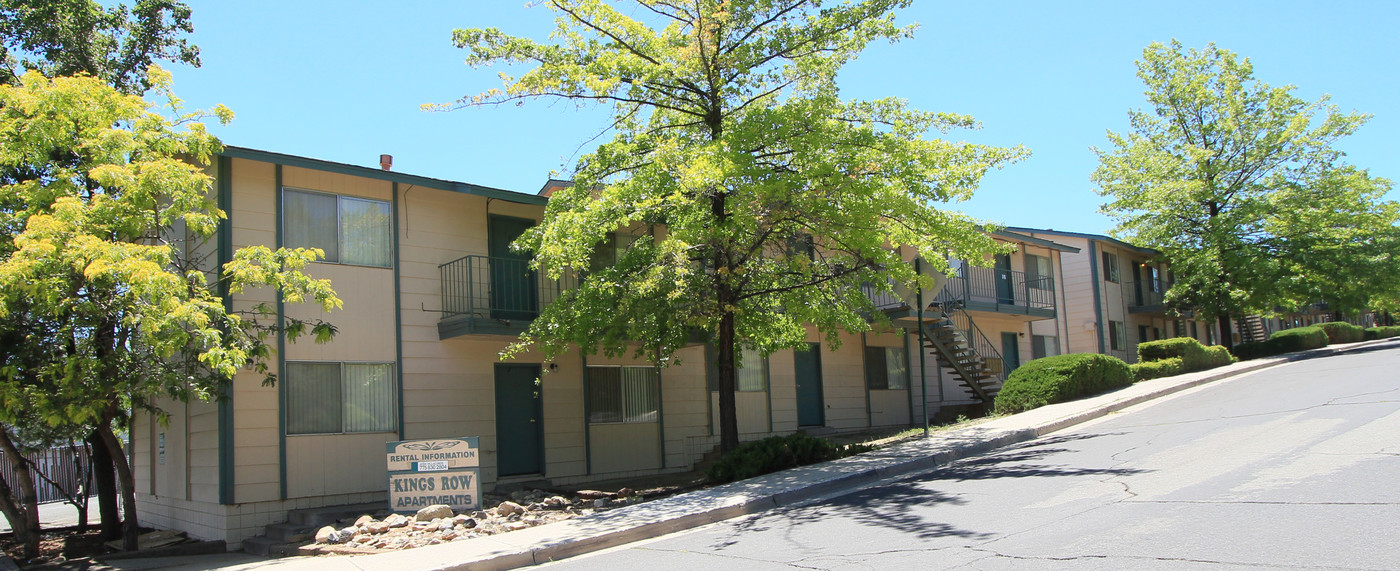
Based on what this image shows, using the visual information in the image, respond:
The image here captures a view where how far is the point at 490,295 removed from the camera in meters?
15.6

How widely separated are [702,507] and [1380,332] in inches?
2227

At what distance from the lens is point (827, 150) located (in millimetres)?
12844

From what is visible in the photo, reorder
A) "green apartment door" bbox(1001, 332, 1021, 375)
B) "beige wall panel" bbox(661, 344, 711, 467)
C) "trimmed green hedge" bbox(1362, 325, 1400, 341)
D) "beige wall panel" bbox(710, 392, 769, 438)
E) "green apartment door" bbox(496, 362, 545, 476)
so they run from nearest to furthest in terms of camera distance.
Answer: "green apartment door" bbox(496, 362, 545, 476), "beige wall panel" bbox(661, 344, 711, 467), "beige wall panel" bbox(710, 392, 769, 438), "green apartment door" bbox(1001, 332, 1021, 375), "trimmed green hedge" bbox(1362, 325, 1400, 341)

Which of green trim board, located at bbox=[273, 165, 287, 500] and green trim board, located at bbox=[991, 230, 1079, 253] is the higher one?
green trim board, located at bbox=[991, 230, 1079, 253]

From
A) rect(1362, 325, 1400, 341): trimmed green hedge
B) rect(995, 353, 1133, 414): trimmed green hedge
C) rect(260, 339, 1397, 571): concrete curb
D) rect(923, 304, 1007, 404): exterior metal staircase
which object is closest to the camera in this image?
rect(260, 339, 1397, 571): concrete curb

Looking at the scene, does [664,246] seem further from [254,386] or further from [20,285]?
[20,285]

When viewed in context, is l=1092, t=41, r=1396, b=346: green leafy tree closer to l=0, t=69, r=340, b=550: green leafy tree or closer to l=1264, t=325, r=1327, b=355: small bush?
l=1264, t=325, r=1327, b=355: small bush

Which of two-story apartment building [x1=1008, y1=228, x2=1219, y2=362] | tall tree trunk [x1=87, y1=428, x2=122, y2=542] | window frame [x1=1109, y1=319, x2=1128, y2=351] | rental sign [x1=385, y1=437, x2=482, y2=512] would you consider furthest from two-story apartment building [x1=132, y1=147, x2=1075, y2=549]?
window frame [x1=1109, y1=319, x2=1128, y2=351]

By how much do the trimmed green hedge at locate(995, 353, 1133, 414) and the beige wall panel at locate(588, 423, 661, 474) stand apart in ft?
24.7

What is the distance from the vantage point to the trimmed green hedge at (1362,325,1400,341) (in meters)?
50.1

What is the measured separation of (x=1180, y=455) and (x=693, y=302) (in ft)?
21.2

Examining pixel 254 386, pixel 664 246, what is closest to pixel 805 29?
pixel 664 246

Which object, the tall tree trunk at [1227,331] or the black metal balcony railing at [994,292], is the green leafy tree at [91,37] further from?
the tall tree trunk at [1227,331]

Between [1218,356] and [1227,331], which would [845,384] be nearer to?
[1218,356]
